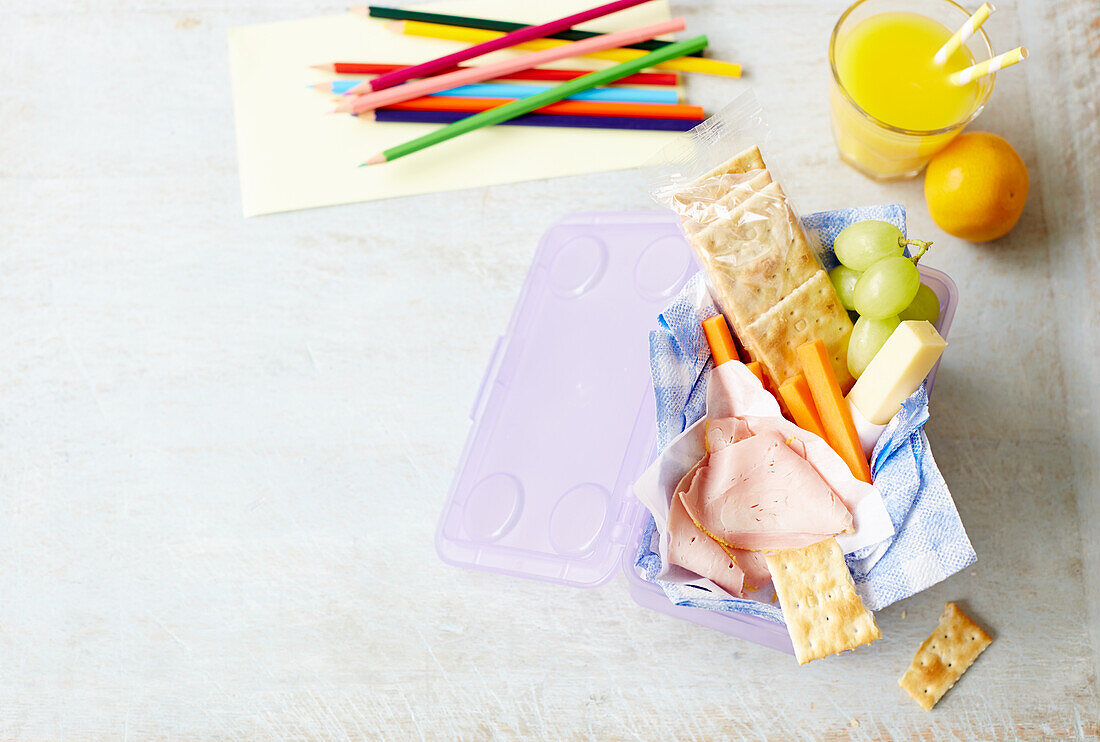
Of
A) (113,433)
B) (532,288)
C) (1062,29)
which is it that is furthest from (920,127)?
(113,433)

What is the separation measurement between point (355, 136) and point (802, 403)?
17.7 inches

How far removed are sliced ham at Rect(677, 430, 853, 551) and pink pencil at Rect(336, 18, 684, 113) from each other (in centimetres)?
37

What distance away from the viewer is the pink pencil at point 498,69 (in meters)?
0.70

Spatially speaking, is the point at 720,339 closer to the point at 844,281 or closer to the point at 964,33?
the point at 844,281

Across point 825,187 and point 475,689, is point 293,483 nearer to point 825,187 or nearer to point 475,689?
point 475,689

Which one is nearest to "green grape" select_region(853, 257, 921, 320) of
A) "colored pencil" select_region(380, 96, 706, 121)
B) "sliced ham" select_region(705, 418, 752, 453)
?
"sliced ham" select_region(705, 418, 752, 453)

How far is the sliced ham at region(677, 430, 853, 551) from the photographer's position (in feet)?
1.70

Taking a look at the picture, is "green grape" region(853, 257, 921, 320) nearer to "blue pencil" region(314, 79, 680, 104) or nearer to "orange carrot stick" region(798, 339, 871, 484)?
"orange carrot stick" region(798, 339, 871, 484)

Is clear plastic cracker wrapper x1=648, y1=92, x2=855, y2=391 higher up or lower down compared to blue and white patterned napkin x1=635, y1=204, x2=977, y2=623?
higher up

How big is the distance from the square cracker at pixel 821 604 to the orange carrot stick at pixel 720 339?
13 centimetres

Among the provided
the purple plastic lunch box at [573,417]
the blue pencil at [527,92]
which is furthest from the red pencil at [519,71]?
the purple plastic lunch box at [573,417]

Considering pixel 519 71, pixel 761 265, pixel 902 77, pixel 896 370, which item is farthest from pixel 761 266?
pixel 519 71

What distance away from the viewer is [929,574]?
1.62 feet

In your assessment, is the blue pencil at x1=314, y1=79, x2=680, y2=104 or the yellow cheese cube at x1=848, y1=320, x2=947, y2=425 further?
the blue pencil at x1=314, y1=79, x2=680, y2=104
